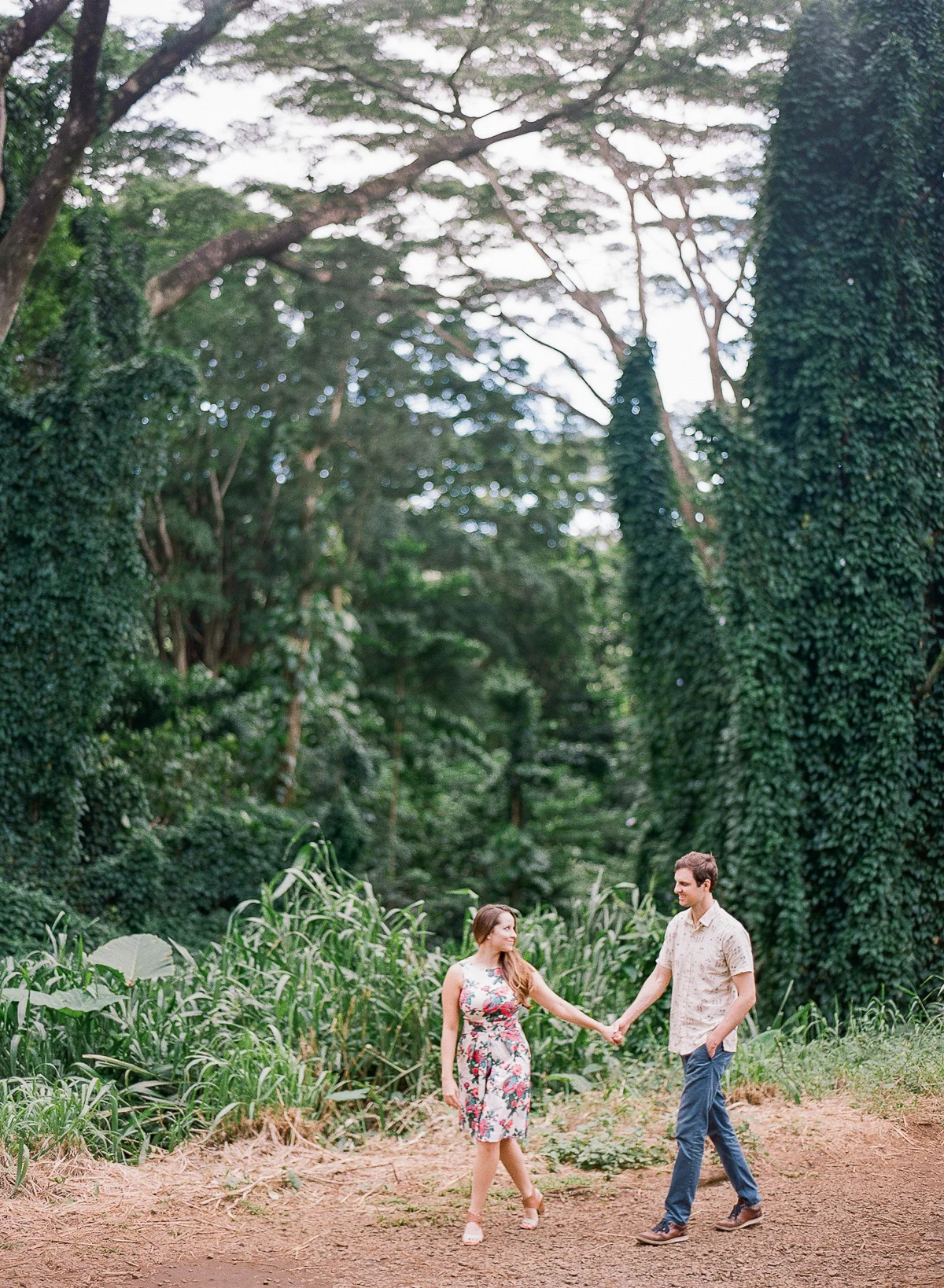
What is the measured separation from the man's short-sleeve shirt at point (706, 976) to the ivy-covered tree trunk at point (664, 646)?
7.32 m

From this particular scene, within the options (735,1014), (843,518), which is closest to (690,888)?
(735,1014)

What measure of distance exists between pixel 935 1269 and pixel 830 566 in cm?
790

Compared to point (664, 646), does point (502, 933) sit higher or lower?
lower

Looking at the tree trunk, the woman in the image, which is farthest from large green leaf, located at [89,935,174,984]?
the tree trunk

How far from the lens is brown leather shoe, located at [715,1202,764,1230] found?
15.4 feet

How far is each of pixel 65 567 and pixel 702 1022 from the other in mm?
10545

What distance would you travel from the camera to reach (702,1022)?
4.50 m

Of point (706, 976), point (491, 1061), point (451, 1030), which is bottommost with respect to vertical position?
point (491, 1061)

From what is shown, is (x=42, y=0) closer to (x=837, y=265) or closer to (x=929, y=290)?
(x=837, y=265)

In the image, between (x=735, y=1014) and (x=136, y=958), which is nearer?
(x=735, y=1014)

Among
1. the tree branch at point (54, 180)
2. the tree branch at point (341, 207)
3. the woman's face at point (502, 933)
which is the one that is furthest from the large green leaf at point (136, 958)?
the tree branch at point (341, 207)

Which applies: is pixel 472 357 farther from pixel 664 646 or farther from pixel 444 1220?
pixel 444 1220

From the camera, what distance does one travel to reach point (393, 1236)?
494 cm

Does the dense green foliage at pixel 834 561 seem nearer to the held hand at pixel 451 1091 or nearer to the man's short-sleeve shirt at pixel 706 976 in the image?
the man's short-sleeve shirt at pixel 706 976
